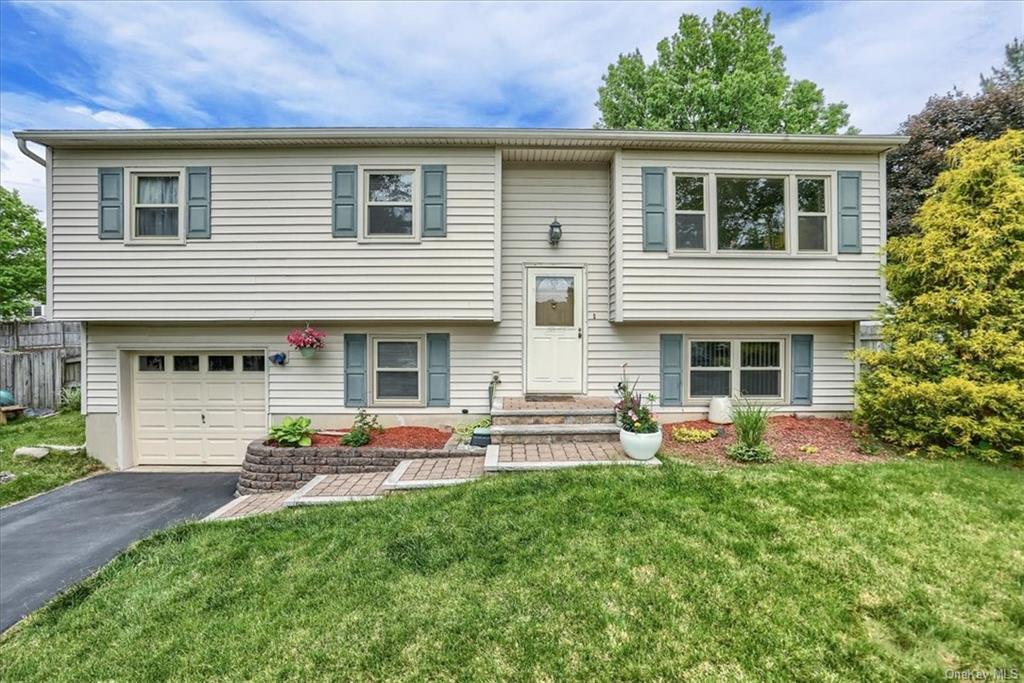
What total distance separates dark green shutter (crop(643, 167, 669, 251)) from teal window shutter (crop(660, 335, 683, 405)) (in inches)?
61.6

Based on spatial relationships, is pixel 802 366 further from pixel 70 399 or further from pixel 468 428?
pixel 70 399

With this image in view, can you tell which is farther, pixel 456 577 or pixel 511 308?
pixel 511 308

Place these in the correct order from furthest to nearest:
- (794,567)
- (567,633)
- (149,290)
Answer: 1. (149,290)
2. (794,567)
3. (567,633)

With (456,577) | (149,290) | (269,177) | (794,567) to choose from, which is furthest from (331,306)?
(794,567)

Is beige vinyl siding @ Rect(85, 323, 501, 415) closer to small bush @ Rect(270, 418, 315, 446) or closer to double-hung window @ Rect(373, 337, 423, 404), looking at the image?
double-hung window @ Rect(373, 337, 423, 404)

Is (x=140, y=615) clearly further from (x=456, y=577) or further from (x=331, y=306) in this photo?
(x=331, y=306)

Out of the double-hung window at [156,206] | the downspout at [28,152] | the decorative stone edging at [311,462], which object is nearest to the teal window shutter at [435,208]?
the decorative stone edging at [311,462]

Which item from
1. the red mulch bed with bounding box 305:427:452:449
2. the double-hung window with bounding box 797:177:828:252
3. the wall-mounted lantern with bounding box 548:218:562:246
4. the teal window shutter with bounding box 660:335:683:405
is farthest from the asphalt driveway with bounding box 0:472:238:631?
the double-hung window with bounding box 797:177:828:252

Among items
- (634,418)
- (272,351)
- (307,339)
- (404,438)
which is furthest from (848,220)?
(272,351)

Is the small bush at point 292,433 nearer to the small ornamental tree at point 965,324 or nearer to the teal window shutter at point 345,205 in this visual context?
the teal window shutter at point 345,205

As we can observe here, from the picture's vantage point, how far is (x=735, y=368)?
7.45 metres

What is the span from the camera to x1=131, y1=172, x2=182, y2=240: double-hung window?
6863 mm

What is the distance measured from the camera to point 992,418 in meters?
5.17

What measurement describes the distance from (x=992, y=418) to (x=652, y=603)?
5.44m
